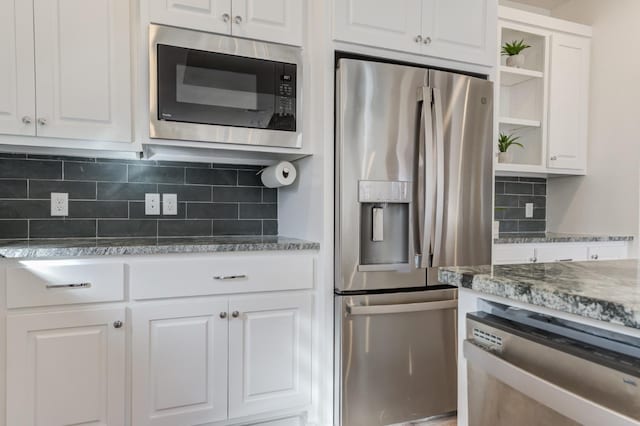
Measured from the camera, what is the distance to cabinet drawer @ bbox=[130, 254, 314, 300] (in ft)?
5.58

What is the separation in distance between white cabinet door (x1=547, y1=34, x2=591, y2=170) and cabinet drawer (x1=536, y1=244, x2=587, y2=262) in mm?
635

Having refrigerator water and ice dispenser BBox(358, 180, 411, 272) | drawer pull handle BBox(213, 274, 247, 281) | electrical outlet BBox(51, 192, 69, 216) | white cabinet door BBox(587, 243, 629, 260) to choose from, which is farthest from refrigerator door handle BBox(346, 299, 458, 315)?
electrical outlet BBox(51, 192, 69, 216)

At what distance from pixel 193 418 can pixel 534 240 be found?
2.20 metres

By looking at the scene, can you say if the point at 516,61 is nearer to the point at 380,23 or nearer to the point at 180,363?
the point at 380,23

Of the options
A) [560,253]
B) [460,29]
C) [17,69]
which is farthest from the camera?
[560,253]

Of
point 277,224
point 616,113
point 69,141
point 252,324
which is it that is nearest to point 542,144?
point 616,113

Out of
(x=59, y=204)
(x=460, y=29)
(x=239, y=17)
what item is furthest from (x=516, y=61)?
(x=59, y=204)

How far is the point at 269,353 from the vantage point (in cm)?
188

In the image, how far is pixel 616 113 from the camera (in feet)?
9.50

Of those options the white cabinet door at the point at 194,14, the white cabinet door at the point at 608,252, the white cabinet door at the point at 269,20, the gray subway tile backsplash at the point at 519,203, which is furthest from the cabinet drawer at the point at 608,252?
the white cabinet door at the point at 194,14

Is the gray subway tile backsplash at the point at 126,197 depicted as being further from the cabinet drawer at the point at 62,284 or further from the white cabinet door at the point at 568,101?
the white cabinet door at the point at 568,101

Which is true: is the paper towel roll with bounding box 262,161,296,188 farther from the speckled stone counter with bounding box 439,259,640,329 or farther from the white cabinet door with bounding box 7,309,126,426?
the speckled stone counter with bounding box 439,259,640,329

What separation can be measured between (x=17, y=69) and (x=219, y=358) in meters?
1.49

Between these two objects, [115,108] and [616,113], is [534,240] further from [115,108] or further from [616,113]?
[115,108]
